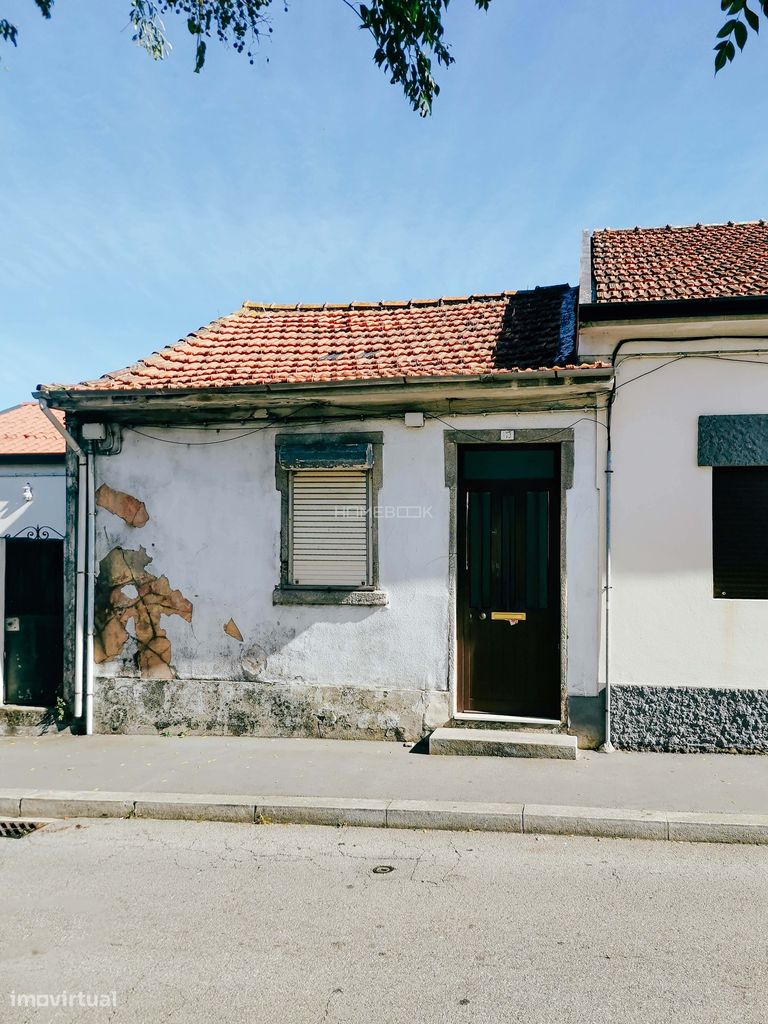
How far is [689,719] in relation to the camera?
6.75 metres

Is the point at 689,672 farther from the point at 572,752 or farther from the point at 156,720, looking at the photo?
the point at 156,720

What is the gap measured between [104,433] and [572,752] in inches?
225

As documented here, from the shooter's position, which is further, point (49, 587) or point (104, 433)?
point (49, 587)

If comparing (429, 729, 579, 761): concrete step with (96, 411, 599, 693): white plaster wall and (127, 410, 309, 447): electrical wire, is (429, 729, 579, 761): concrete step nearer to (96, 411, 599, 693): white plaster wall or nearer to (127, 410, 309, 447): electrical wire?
(96, 411, 599, 693): white plaster wall

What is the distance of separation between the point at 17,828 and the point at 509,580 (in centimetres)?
476

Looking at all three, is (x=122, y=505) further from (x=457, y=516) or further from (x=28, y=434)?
(x=457, y=516)

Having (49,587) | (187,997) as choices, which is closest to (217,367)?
(49,587)

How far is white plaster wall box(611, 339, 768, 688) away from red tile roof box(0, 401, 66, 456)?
5902 millimetres

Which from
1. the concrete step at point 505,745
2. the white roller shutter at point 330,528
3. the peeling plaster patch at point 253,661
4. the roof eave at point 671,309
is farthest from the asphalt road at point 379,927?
the roof eave at point 671,309

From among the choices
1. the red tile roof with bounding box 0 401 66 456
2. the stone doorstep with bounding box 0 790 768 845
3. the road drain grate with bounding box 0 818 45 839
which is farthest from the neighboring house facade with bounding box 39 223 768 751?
the road drain grate with bounding box 0 818 45 839

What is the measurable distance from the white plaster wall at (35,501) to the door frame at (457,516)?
169 inches

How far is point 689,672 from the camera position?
677 cm

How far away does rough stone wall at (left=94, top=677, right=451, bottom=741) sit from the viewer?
7168mm

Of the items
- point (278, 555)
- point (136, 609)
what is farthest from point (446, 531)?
A: point (136, 609)
